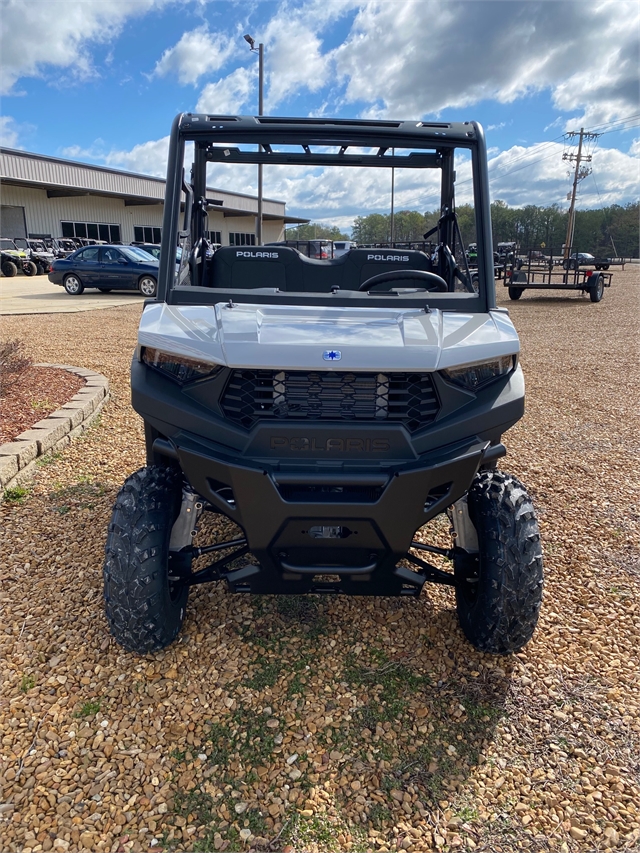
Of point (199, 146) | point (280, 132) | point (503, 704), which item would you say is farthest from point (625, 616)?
point (199, 146)

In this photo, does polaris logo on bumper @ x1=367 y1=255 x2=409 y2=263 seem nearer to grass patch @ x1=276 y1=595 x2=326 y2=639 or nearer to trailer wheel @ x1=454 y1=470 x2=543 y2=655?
trailer wheel @ x1=454 y1=470 x2=543 y2=655

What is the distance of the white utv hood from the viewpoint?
6.93ft

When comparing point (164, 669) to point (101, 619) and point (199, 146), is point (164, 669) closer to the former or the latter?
point (101, 619)

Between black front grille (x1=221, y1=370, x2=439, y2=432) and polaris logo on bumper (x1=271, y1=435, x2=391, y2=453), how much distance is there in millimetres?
85

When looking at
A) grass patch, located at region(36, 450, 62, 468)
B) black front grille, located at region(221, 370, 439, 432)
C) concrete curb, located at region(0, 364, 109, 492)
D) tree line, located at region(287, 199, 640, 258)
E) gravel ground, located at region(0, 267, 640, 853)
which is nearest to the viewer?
gravel ground, located at region(0, 267, 640, 853)

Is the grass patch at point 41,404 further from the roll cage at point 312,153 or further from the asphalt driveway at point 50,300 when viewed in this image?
the asphalt driveway at point 50,300

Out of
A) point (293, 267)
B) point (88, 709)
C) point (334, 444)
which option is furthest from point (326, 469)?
point (293, 267)

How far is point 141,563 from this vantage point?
2.31 m

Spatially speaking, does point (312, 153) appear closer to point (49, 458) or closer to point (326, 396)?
point (326, 396)

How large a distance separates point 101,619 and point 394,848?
5.32 ft

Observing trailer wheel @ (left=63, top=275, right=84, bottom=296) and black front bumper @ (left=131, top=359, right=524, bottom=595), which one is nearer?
black front bumper @ (left=131, top=359, right=524, bottom=595)

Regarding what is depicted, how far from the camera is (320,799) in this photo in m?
1.99

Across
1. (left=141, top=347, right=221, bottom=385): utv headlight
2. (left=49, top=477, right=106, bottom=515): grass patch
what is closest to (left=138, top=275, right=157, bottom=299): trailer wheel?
(left=49, top=477, right=106, bottom=515): grass patch

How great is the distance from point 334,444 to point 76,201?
41.4m
